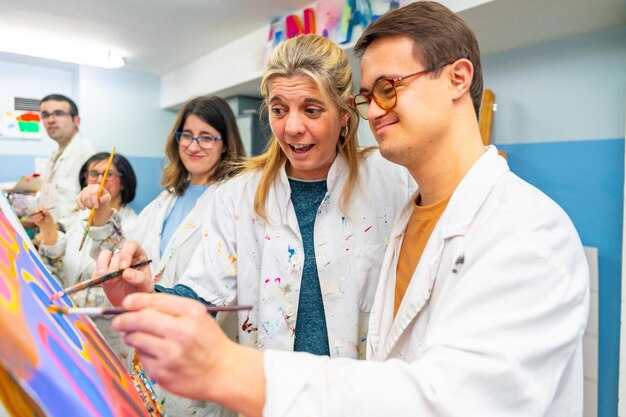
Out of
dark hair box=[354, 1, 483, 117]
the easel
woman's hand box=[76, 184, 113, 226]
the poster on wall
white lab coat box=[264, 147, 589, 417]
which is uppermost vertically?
the poster on wall

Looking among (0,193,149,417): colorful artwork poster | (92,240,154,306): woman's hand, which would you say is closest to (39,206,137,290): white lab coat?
(92,240,154,306): woman's hand

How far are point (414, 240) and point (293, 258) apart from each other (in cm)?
40

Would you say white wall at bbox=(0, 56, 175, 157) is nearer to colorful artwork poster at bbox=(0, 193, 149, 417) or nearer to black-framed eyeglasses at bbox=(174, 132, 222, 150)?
black-framed eyeglasses at bbox=(174, 132, 222, 150)

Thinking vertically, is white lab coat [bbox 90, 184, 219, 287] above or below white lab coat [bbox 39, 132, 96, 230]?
below

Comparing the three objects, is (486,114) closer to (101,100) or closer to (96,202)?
(96,202)

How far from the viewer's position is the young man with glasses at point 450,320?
581mm

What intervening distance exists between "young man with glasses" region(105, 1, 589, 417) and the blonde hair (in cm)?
33

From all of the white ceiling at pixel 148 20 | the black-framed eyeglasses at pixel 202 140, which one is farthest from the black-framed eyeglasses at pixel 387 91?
the white ceiling at pixel 148 20

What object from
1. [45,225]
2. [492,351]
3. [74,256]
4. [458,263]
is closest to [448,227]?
[458,263]

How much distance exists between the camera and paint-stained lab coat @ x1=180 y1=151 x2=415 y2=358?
1.31m

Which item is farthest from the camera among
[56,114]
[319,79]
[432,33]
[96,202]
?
[56,114]

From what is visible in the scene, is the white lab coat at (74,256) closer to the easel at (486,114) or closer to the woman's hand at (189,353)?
the woman's hand at (189,353)

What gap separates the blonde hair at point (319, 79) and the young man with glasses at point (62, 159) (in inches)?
103

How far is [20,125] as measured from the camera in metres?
5.40
